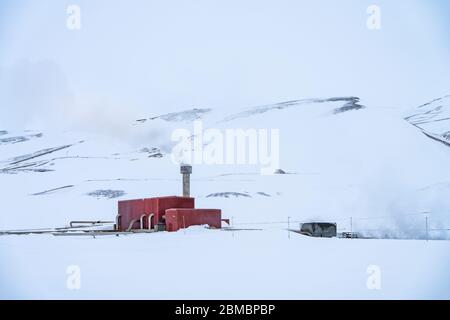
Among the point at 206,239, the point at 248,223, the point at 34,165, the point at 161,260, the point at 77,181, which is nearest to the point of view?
the point at 161,260

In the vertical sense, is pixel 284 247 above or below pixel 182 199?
below

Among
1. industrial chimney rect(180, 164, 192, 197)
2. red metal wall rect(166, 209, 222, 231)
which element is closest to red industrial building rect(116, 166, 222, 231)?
red metal wall rect(166, 209, 222, 231)

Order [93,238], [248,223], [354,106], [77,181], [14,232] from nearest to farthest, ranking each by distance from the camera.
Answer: [93,238] → [14,232] → [248,223] → [77,181] → [354,106]

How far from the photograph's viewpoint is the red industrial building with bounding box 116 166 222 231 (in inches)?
838

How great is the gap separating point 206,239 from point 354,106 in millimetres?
32899

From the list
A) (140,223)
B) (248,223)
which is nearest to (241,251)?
(140,223)

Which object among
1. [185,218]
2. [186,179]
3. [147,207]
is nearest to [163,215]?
[147,207]

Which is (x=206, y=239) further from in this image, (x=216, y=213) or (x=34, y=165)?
(x=34, y=165)

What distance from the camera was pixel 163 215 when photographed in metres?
22.3

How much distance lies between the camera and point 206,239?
59.6 feet

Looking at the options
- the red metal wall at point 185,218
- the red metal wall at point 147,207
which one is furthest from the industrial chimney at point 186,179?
the red metal wall at point 185,218

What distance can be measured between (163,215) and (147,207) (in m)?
1.12

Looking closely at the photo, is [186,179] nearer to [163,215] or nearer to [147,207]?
[147,207]

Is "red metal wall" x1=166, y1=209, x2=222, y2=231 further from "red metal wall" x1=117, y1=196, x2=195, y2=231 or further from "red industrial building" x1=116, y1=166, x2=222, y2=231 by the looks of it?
"red metal wall" x1=117, y1=196, x2=195, y2=231
